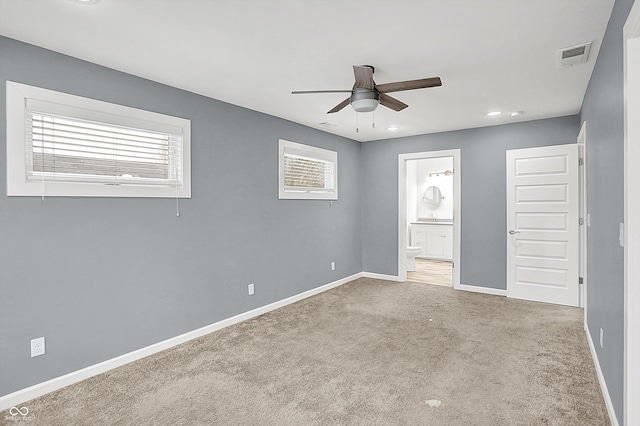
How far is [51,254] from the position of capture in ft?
8.57

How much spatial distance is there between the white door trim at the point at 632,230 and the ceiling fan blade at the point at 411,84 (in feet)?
3.44

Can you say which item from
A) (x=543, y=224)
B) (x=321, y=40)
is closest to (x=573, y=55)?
(x=321, y=40)

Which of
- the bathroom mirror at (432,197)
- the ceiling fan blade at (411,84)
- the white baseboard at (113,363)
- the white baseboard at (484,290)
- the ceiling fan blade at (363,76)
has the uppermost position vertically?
the ceiling fan blade at (363,76)

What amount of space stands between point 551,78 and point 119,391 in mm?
4509

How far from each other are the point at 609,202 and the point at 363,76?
190cm

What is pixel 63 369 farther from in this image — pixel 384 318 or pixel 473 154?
pixel 473 154

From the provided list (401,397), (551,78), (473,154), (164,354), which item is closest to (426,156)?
(473,154)

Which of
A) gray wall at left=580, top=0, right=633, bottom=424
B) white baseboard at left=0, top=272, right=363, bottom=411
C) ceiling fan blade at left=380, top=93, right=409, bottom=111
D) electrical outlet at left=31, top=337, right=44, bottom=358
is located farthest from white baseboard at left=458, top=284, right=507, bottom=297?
electrical outlet at left=31, top=337, right=44, bottom=358

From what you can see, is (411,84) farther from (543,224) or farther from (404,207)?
(404,207)

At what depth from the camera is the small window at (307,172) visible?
480cm

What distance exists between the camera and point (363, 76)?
109 inches

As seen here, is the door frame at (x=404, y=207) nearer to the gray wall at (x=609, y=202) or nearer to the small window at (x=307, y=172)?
the small window at (x=307, y=172)

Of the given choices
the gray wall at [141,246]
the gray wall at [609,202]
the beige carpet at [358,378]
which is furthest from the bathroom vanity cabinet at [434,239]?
the gray wall at [609,202]

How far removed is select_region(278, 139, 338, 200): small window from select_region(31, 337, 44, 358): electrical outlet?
287cm
